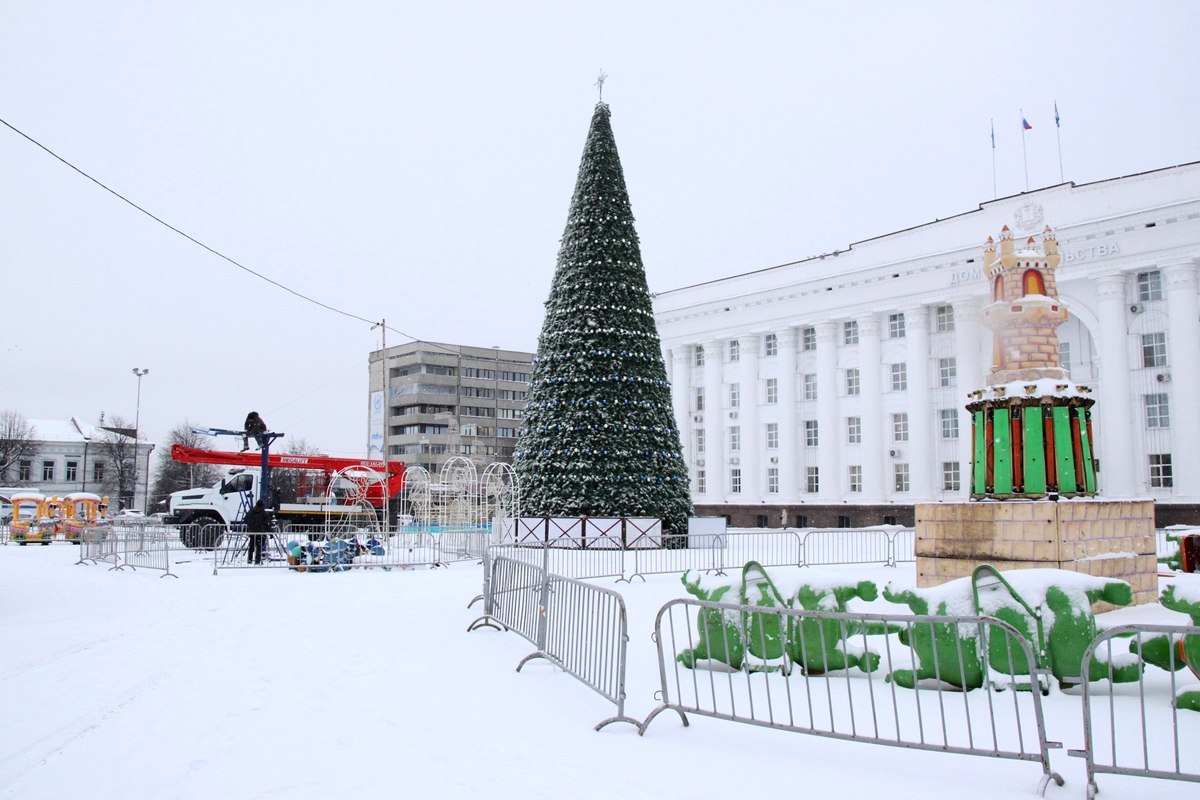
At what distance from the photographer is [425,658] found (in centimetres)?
867

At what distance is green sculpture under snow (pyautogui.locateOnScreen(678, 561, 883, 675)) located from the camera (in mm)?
7137

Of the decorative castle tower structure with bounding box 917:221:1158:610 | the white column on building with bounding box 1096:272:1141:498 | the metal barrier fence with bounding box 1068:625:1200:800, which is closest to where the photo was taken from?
the metal barrier fence with bounding box 1068:625:1200:800

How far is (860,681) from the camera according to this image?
23.9ft

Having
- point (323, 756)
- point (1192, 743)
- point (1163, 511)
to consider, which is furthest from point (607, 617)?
point (1163, 511)

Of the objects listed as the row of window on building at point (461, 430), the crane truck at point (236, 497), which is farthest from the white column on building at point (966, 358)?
the row of window on building at point (461, 430)

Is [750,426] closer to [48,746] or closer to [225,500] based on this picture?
[225,500]

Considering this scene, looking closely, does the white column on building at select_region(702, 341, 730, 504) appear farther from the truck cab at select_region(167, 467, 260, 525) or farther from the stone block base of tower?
the stone block base of tower

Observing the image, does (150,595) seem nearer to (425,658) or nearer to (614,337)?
(425,658)

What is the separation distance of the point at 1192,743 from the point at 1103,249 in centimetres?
3414

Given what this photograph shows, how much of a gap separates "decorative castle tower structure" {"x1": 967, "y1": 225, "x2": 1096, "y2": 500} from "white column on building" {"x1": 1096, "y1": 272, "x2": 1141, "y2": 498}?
954 inches

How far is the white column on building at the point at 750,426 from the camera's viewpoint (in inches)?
1750

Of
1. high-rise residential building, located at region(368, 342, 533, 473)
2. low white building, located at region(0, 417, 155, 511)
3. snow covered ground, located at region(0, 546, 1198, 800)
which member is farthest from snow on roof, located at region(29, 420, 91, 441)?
snow covered ground, located at region(0, 546, 1198, 800)

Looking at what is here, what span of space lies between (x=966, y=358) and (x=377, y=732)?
1446 inches

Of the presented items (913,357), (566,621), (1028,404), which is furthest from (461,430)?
(566,621)
